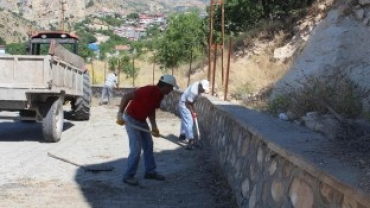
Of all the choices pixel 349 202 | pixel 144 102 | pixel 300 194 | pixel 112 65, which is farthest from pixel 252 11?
pixel 349 202

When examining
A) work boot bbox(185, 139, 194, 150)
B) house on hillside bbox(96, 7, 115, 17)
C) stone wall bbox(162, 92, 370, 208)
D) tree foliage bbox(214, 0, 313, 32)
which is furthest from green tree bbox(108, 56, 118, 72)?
house on hillside bbox(96, 7, 115, 17)

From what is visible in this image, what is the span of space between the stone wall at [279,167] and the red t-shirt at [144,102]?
0.99 meters

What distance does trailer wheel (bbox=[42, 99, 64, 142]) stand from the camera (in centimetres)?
1008

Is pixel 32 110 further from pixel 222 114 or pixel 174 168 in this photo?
pixel 222 114

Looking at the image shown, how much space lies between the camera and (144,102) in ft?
22.8

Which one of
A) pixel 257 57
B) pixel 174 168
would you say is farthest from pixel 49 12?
pixel 174 168

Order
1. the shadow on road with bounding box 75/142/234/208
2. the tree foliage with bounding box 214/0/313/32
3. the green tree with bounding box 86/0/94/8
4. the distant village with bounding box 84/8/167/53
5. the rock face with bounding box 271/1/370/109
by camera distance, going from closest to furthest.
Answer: the shadow on road with bounding box 75/142/234/208, the rock face with bounding box 271/1/370/109, the tree foliage with bounding box 214/0/313/32, the distant village with bounding box 84/8/167/53, the green tree with bounding box 86/0/94/8

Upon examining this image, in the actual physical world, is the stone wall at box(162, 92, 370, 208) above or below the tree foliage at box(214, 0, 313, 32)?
below

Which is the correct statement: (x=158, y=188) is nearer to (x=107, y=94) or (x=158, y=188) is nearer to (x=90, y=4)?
(x=107, y=94)

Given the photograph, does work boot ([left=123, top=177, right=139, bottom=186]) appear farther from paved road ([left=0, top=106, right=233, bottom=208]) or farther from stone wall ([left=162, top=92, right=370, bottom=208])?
stone wall ([left=162, top=92, right=370, bottom=208])

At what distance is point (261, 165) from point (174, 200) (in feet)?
6.38

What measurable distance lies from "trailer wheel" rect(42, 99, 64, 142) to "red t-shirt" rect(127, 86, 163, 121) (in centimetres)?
352

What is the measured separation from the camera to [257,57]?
19.5 metres

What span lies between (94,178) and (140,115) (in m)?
1.12
